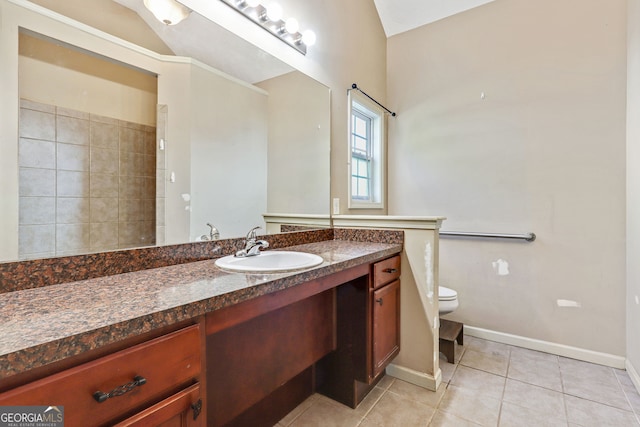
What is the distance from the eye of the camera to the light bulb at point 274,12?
1709mm

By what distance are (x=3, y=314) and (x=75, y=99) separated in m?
0.69

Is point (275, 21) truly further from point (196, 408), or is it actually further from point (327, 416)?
point (327, 416)

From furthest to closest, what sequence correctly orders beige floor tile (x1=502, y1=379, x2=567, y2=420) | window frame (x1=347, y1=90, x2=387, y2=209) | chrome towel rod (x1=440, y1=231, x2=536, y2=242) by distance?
window frame (x1=347, y1=90, x2=387, y2=209)
chrome towel rod (x1=440, y1=231, x2=536, y2=242)
beige floor tile (x1=502, y1=379, x2=567, y2=420)

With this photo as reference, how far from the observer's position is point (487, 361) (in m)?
2.07

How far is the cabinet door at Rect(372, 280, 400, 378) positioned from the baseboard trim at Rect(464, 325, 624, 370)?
3.30 ft

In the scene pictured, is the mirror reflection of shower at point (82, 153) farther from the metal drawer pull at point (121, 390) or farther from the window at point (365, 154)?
the window at point (365, 154)

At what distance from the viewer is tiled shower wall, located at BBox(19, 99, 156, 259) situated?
3.07 feet

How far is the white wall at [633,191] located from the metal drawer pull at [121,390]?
2436 mm

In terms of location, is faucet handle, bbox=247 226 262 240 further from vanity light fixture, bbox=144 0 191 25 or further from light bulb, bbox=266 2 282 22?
light bulb, bbox=266 2 282 22

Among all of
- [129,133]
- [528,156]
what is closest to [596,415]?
[528,156]

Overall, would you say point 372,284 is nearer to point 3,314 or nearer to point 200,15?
point 3,314

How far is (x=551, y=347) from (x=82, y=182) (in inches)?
115

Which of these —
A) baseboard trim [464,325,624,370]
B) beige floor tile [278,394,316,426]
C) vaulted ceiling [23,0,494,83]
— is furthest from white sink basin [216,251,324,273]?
baseboard trim [464,325,624,370]

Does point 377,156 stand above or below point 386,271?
above
